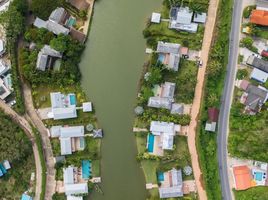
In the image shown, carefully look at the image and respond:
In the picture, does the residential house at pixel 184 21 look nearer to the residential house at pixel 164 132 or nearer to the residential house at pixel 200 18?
the residential house at pixel 200 18

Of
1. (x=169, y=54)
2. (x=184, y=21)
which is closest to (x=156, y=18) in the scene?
(x=184, y=21)

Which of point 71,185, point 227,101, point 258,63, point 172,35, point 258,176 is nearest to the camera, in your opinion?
point 258,176

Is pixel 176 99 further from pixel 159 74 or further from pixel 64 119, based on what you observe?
pixel 64 119

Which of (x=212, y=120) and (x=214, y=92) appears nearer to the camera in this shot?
(x=212, y=120)

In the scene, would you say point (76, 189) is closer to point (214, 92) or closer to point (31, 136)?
point (31, 136)

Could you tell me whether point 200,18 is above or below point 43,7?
above

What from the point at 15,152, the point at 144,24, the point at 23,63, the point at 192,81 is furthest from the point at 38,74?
the point at 192,81

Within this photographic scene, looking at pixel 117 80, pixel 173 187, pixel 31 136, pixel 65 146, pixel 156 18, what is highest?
pixel 156 18
